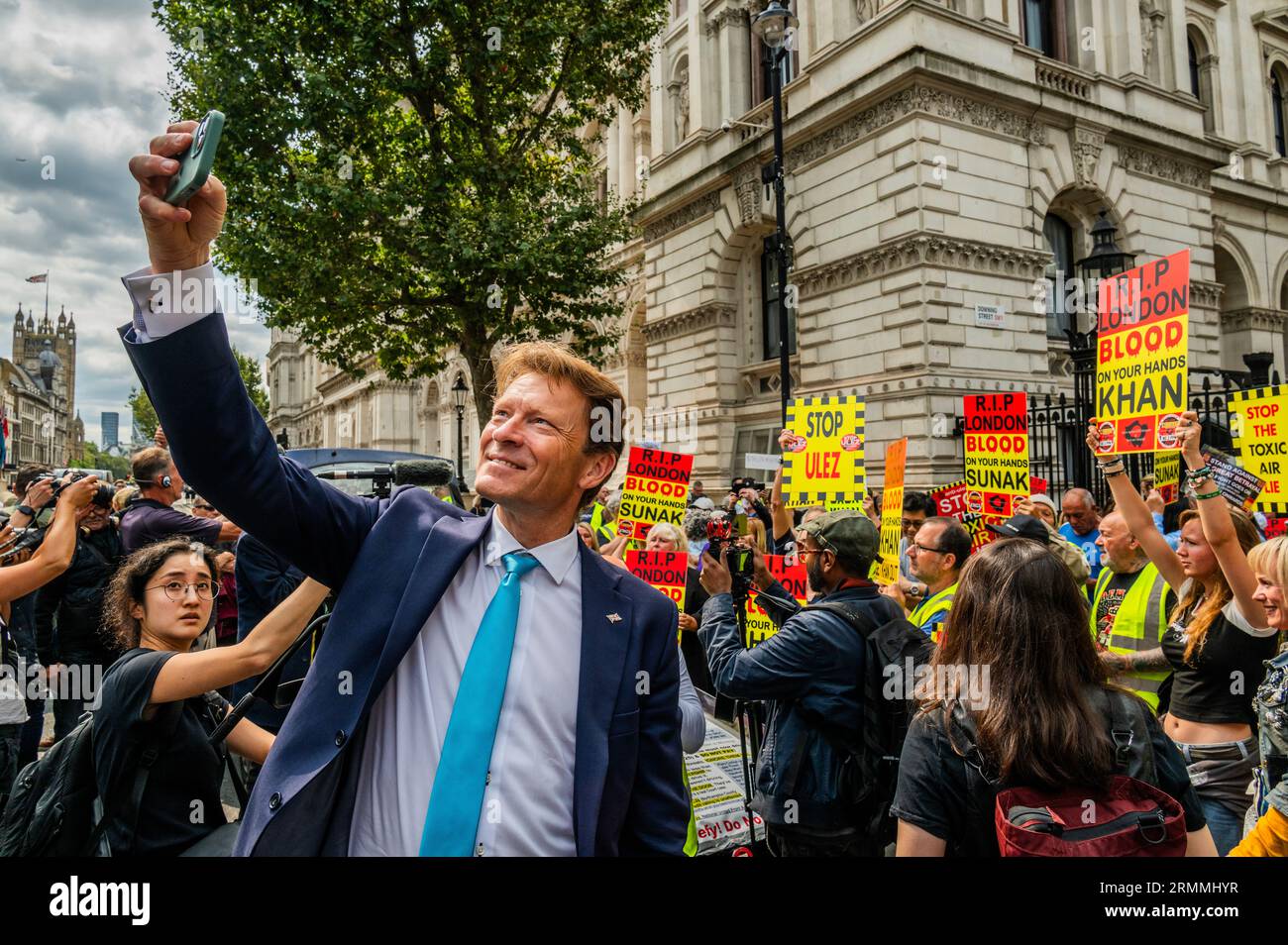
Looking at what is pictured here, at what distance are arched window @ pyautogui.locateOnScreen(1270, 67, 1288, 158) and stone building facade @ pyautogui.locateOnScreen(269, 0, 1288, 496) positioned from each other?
7cm

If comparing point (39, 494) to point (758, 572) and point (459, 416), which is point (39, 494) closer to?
point (758, 572)

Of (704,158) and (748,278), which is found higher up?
(704,158)

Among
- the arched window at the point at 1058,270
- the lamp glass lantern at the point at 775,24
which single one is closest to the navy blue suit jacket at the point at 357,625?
the lamp glass lantern at the point at 775,24

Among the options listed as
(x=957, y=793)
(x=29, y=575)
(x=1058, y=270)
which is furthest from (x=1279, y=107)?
(x=29, y=575)

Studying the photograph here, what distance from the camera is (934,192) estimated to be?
50.0ft

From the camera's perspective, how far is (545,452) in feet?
6.26

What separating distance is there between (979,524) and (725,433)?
13823mm

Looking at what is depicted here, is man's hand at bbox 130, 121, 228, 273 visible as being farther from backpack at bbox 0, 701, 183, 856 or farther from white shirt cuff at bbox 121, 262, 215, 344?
backpack at bbox 0, 701, 183, 856

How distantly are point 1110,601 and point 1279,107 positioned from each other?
29383mm

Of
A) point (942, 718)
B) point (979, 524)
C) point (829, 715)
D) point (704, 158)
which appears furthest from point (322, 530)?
point (704, 158)

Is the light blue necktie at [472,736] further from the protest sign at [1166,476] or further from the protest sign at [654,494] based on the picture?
the protest sign at [1166,476]

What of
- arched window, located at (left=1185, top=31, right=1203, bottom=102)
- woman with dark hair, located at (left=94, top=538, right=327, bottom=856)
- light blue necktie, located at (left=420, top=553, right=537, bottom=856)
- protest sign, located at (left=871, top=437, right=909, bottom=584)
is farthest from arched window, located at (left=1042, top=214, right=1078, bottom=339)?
light blue necktie, located at (left=420, top=553, right=537, bottom=856)

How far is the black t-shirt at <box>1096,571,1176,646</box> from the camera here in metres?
4.68
